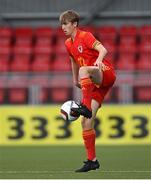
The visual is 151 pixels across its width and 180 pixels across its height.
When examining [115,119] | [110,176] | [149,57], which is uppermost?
[149,57]

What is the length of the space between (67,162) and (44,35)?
24.2ft

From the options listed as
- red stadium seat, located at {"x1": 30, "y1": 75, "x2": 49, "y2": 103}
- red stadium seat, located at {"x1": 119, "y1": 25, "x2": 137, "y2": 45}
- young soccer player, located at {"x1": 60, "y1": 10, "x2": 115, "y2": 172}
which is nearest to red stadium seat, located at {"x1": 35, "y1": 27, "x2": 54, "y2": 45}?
red stadium seat, located at {"x1": 119, "y1": 25, "x2": 137, "y2": 45}

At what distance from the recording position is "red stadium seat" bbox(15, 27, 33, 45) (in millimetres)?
17609

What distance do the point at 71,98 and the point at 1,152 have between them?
1.38 metres

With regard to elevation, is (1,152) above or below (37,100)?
below

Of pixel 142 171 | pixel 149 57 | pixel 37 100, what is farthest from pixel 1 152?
pixel 149 57

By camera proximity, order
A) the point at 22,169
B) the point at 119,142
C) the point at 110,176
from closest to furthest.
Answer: the point at 110,176
the point at 22,169
the point at 119,142

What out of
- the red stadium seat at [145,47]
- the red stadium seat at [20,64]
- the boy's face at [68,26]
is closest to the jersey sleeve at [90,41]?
the boy's face at [68,26]

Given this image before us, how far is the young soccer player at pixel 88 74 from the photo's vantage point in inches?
336

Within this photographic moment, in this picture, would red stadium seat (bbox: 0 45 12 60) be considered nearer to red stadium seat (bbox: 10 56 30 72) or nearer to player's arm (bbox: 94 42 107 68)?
red stadium seat (bbox: 10 56 30 72)

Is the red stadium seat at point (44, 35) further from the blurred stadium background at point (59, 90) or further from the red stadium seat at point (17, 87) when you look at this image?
the red stadium seat at point (17, 87)

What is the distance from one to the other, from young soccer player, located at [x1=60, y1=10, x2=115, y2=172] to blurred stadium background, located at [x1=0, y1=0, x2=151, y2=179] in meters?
0.42

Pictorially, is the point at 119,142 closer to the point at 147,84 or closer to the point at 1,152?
the point at 147,84

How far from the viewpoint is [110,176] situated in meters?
8.64
